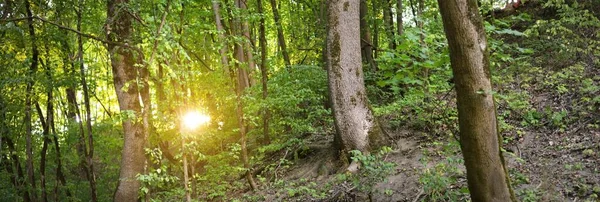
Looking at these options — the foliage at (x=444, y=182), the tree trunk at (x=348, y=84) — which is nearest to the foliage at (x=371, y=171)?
the foliage at (x=444, y=182)

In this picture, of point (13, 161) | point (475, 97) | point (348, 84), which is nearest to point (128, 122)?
point (348, 84)

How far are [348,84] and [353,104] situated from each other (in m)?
0.34

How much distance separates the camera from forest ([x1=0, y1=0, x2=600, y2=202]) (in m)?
4.19

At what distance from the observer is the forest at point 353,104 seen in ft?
13.7

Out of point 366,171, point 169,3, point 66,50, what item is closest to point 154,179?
point 169,3

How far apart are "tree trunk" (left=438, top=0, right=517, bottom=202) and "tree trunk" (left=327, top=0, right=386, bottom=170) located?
329 centimetres

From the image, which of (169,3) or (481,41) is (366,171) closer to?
(481,41)

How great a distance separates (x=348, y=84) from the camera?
21.8ft

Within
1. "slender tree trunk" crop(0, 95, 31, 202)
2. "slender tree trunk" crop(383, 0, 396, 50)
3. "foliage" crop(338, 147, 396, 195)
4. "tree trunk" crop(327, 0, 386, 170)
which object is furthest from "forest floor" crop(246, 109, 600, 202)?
"slender tree trunk" crop(0, 95, 31, 202)

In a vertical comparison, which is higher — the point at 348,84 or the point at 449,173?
the point at 348,84

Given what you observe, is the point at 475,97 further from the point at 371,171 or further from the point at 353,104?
the point at 353,104

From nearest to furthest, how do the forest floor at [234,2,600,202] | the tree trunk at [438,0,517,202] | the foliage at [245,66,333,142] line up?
1. the tree trunk at [438,0,517,202]
2. the forest floor at [234,2,600,202]
3. the foliage at [245,66,333,142]

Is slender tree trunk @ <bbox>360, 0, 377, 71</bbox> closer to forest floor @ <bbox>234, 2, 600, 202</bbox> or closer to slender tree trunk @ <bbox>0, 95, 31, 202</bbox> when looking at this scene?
forest floor @ <bbox>234, 2, 600, 202</bbox>

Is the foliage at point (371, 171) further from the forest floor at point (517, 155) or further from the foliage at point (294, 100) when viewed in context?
the foliage at point (294, 100)
